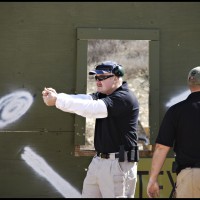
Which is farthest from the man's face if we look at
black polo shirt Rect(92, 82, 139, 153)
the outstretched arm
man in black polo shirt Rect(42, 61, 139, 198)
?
the outstretched arm

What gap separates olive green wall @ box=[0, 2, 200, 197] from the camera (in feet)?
17.4

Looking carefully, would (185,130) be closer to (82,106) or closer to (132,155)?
(132,155)

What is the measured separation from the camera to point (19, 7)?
5383mm

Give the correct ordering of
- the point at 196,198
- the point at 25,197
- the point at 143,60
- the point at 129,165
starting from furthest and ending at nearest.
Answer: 1. the point at 143,60
2. the point at 25,197
3. the point at 129,165
4. the point at 196,198

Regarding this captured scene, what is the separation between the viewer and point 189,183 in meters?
3.72

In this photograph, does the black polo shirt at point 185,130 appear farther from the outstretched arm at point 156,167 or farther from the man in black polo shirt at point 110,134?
the man in black polo shirt at point 110,134

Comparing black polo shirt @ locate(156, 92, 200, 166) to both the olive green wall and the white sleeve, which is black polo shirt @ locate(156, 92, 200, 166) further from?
the olive green wall

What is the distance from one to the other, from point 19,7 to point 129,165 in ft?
8.07

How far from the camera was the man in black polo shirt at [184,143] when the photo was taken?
3.72 metres

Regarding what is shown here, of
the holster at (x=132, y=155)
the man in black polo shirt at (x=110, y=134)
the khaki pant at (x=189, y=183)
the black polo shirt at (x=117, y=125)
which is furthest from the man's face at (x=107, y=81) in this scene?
the khaki pant at (x=189, y=183)

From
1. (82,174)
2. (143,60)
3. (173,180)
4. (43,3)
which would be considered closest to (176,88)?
(143,60)

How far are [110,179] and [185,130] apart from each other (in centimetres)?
80

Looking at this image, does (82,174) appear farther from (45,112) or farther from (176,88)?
(176,88)

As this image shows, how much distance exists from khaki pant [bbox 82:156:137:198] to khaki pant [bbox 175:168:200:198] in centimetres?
50
